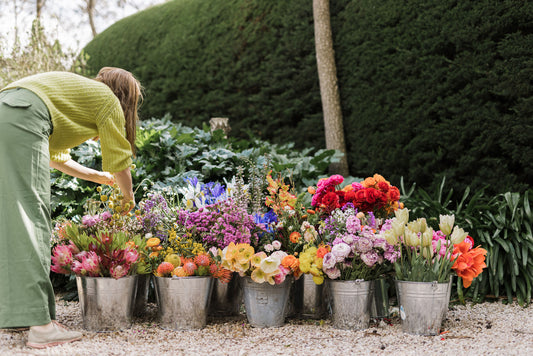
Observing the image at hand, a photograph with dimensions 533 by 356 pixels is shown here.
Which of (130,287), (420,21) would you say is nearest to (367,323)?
(130,287)

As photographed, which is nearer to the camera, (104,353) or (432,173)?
(104,353)

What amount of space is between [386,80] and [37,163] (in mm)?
3329

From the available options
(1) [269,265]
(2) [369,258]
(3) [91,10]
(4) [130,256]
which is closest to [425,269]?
(2) [369,258]

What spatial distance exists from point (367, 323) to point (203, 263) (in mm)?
897

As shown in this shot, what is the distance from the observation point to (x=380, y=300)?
2.60 m

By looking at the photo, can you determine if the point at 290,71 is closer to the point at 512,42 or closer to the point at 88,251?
the point at 512,42

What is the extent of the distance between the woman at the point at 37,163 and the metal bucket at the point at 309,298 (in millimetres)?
1096

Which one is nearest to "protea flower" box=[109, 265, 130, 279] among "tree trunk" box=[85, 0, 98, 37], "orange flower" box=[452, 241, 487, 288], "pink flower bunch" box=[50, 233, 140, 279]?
"pink flower bunch" box=[50, 233, 140, 279]

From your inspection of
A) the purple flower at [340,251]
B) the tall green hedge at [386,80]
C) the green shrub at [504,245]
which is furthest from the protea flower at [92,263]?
the tall green hedge at [386,80]

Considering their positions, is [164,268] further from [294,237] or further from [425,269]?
[425,269]

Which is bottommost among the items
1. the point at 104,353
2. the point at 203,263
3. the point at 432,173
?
the point at 104,353

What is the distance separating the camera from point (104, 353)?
2092 mm

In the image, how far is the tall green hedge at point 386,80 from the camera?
12.4 feet

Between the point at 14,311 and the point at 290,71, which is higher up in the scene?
the point at 290,71
